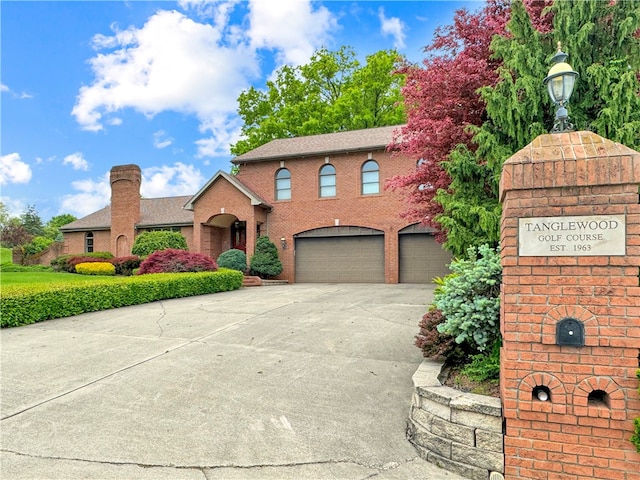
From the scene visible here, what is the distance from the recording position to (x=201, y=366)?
5293 mm

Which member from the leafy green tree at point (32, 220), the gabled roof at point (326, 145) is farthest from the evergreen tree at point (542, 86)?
the leafy green tree at point (32, 220)

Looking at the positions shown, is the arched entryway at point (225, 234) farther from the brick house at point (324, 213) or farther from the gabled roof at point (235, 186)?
the gabled roof at point (235, 186)

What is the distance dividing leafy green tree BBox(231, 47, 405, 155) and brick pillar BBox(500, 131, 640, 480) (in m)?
23.8

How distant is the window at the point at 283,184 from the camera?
1984 centimetres

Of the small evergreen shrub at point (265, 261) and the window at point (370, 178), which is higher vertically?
the window at point (370, 178)

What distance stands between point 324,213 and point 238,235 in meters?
5.73

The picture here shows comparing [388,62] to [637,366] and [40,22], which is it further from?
[637,366]

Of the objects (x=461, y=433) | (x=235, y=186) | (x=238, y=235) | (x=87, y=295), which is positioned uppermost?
(x=235, y=186)

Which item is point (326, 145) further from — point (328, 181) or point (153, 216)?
point (153, 216)

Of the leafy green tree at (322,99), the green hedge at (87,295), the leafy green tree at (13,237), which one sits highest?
the leafy green tree at (322,99)

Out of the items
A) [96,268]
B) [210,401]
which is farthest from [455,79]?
[96,268]

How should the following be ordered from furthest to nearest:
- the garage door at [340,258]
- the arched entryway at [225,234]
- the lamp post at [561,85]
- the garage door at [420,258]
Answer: the arched entryway at [225,234]
the garage door at [340,258]
the garage door at [420,258]
the lamp post at [561,85]

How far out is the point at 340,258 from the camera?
18.9 m

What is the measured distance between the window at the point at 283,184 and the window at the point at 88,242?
14217 mm
